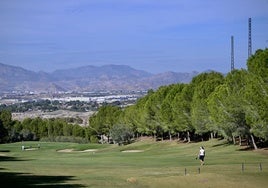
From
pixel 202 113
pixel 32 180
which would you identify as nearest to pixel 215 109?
pixel 202 113

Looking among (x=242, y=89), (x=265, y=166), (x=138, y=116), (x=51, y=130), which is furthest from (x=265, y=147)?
(x=51, y=130)

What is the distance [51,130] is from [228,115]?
403ft

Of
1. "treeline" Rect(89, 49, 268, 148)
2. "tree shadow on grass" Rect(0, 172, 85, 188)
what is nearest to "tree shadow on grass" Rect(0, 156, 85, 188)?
"tree shadow on grass" Rect(0, 172, 85, 188)

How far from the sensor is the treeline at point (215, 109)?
55.4 metres

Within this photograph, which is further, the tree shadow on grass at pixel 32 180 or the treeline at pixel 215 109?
the treeline at pixel 215 109

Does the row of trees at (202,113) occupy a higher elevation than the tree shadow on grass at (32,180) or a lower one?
higher

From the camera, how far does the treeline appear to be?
55.4 m

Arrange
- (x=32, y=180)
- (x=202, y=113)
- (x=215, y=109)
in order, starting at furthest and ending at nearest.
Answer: (x=202, y=113) → (x=215, y=109) → (x=32, y=180)

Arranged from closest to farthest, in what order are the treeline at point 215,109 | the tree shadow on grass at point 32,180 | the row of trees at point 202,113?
the tree shadow on grass at point 32,180
the treeline at point 215,109
the row of trees at point 202,113

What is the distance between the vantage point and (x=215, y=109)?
73375 mm

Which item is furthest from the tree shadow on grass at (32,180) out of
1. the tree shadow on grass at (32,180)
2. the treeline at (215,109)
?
the treeline at (215,109)

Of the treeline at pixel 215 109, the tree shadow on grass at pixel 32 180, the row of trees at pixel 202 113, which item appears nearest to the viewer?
the tree shadow on grass at pixel 32 180

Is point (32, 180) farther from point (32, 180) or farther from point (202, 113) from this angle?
point (202, 113)

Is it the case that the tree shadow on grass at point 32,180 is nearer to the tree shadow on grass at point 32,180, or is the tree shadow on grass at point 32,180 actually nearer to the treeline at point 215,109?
the tree shadow on grass at point 32,180
